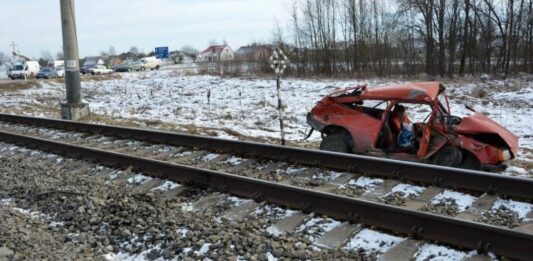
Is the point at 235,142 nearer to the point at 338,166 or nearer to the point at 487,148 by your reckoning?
the point at 338,166

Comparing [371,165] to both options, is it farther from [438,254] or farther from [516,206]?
[438,254]

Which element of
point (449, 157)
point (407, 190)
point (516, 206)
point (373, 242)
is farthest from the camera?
point (449, 157)

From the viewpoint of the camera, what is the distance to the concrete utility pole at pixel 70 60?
58.1 feet

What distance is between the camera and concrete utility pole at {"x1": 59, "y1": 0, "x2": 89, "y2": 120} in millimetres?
17719

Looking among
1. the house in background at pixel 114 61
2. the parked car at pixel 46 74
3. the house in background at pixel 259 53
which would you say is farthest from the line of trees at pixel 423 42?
the house in background at pixel 114 61

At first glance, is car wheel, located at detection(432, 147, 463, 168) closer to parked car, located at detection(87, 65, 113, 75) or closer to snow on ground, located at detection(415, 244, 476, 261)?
snow on ground, located at detection(415, 244, 476, 261)

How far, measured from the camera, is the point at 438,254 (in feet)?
16.2

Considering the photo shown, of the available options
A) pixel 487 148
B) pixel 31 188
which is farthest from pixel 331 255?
pixel 31 188

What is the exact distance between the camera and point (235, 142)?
10023 mm

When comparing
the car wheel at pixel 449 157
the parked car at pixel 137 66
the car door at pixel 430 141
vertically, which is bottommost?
the car wheel at pixel 449 157

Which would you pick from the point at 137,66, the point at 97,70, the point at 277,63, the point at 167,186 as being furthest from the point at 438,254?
the point at 137,66

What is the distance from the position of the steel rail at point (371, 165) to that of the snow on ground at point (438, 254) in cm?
197

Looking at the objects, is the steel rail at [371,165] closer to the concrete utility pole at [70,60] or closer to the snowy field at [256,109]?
the snowy field at [256,109]

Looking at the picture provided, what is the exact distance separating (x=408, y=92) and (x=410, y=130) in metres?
0.74
